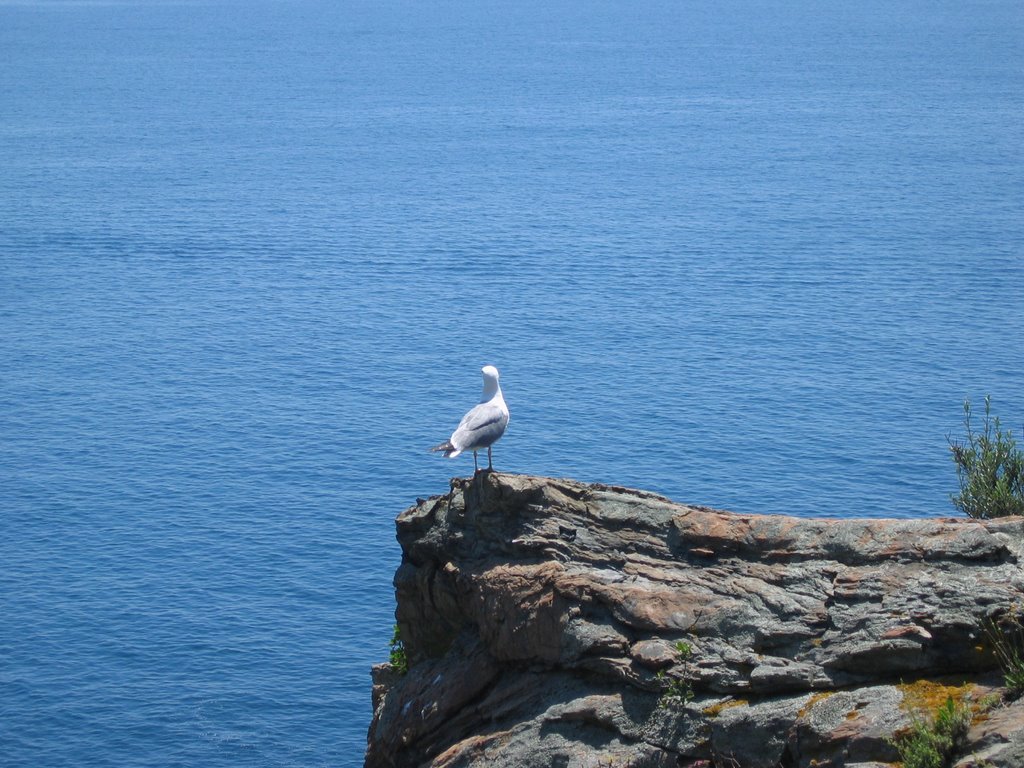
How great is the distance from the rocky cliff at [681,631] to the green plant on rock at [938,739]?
0.25m

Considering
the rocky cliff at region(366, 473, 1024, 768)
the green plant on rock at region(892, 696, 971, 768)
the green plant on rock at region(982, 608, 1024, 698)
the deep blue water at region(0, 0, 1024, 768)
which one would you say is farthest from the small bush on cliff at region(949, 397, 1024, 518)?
the deep blue water at region(0, 0, 1024, 768)

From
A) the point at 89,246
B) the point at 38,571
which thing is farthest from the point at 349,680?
the point at 89,246

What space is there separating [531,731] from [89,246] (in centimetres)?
16016

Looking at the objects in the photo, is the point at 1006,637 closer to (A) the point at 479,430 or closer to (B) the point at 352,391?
(A) the point at 479,430

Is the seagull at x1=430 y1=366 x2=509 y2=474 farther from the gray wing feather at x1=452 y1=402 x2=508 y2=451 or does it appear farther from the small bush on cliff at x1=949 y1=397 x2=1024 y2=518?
the small bush on cliff at x1=949 y1=397 x2=1024 y2=518

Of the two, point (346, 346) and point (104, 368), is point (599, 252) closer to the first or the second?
point (346, 346)

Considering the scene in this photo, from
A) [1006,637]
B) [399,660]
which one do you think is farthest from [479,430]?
[1006,637]

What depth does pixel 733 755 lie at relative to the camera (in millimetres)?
26797

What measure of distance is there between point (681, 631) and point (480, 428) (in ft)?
25.8

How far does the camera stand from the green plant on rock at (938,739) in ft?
76.3

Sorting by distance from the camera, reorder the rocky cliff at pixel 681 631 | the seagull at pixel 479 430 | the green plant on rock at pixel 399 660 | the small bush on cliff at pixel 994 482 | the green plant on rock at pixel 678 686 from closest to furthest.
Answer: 1. the rocky cliff at pixel 681 631
2. the green plant on rock at pixel 678 686
3. the seagull at pixel 479 430
4. the green plant on rock at pixel 399 660
5. the small bush on cliff at pixel 994 482

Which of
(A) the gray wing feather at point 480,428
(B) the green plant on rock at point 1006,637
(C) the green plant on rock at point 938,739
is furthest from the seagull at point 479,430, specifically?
(C) the green plant on rock at point 938,739

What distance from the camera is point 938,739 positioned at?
23.4 metres

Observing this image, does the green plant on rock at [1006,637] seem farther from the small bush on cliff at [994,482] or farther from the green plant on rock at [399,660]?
the green plant on rock at [399,660]
